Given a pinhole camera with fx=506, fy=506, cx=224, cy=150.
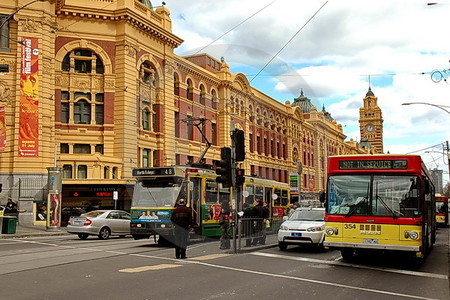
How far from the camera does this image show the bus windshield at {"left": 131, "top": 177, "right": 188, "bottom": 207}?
18844mm

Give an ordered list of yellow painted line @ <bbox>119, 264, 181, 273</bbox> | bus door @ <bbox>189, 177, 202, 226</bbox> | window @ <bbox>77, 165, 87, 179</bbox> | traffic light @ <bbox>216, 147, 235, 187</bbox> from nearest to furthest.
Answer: yellow painted line @ <bbox>119, 264, 181, 273</bbox> < traffic light @ <bbox>216, 147, 235, 187</bbox> < bus door @ <bbox>189, 177, 202, 226</bbox> < window @ <bbox>77, 165, 87, 179</bbox>

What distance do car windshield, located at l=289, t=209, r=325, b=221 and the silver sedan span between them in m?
9.60

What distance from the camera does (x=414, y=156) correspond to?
12.9m

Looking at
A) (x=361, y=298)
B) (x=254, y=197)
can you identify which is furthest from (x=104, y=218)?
(x=361, y=298)

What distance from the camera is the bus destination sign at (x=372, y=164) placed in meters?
12.9

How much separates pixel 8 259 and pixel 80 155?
2295cm

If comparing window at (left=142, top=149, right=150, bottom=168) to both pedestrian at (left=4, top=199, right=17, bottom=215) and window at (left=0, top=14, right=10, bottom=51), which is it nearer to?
pedestrian at (left=4, top=199, right=17, bottom=215)

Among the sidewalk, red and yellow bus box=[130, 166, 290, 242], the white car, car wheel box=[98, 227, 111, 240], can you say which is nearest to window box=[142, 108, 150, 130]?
the sidewalk

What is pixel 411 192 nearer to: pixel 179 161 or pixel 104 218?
pixel 104 218

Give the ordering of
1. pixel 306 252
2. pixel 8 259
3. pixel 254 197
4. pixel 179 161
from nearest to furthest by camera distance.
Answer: pixel 8 259 < pixel 306 252 < pixel 254 197 < pixel 179 161

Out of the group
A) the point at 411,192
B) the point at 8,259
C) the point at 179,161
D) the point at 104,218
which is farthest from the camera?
the point at 179,161

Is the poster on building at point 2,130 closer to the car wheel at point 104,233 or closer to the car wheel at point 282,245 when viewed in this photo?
the car wheel at point 104,233

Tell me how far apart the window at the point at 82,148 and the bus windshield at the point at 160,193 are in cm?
1960

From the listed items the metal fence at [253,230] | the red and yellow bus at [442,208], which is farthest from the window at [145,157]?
the red and yellow bus at [442,208]
